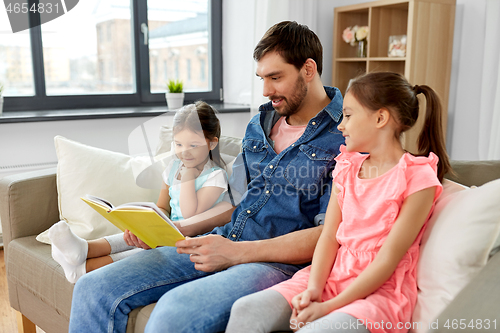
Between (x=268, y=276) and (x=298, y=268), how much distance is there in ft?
0.44

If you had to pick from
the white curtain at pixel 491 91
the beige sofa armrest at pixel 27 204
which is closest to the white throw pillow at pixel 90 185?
the beige sofa armrest at pixel 27 204

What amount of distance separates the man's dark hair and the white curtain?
161 centimetres

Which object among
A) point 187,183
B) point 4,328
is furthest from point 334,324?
point 4,328

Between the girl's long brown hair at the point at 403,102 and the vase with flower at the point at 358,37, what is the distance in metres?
2.01

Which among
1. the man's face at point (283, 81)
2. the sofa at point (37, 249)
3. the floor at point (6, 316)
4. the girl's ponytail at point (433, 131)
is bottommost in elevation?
the floor at point (6, 316)

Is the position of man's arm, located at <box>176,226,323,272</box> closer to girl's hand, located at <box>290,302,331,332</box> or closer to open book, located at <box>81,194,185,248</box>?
open book, located at <box>81,194,185,248</box>

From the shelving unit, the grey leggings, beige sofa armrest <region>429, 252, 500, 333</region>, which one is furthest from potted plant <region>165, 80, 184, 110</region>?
beige sofa armrest <region>429, 252, 500, 333</region>

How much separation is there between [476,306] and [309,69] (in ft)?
2.76

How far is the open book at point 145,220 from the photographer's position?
1049 millimetres

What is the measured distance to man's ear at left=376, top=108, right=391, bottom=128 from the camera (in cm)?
107

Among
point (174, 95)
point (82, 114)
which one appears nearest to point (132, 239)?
point (82, 114)

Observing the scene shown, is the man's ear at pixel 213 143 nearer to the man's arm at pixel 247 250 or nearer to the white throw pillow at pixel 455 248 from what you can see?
the man's arm at pixel 247 250

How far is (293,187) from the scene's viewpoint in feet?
4.17

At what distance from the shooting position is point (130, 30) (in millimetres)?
3105
